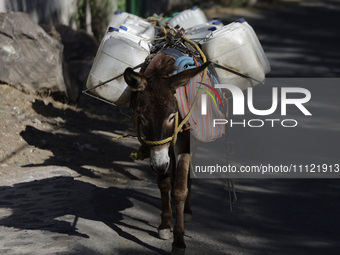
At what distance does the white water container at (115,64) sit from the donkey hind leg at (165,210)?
1.13m

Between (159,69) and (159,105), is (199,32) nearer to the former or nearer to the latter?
(159,69)

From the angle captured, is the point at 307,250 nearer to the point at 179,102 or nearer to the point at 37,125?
the point at 179,102

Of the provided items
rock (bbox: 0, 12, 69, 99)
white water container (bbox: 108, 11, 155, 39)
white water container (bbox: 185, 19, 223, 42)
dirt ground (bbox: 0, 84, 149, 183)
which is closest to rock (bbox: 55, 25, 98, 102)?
dirt ground (bbox: 0, 84, 149, 183)

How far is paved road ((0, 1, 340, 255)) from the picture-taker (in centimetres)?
687

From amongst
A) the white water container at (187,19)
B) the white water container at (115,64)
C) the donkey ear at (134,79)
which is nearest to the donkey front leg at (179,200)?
the donkey ear at (134,79)

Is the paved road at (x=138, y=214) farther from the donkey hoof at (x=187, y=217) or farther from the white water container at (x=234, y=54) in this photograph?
the white water container at (x=234, y=54)

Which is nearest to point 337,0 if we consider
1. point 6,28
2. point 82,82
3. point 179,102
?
point 82,82

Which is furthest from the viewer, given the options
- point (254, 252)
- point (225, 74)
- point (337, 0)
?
point (337, 0)

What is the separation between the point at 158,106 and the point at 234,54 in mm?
2297

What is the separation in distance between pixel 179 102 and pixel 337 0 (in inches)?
899

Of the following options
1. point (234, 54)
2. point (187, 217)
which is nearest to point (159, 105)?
point (187, 217)

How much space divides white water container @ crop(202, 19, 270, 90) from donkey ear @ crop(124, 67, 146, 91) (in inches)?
79.9

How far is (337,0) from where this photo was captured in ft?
91.0

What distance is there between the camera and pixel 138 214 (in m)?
8.01
